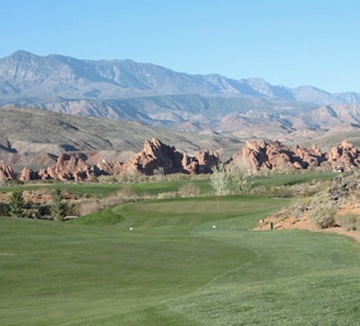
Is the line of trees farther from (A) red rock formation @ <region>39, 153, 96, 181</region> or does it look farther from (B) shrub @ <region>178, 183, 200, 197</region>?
(A) red rock formation @ <region>39, 153, 96, 181</region>

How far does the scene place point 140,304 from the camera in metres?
15.6

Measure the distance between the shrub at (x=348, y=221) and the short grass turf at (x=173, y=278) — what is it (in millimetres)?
1343

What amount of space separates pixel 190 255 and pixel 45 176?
10195 cm

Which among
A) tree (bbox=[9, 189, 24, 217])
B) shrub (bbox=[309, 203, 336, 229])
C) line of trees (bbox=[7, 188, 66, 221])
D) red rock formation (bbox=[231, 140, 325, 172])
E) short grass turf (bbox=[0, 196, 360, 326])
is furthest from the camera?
red rock formation (bbox=[231, 140, 325, 172])

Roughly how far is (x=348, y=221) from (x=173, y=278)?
1335 centimetres

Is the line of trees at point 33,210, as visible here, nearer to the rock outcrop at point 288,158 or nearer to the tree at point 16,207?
the tree at point 16,207

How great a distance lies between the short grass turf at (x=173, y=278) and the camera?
13031 mm

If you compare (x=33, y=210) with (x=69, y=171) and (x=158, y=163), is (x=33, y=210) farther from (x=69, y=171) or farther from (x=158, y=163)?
(x=69, y=171)

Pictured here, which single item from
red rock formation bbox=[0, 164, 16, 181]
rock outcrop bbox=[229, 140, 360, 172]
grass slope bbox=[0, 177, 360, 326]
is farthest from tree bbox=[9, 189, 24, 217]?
rock outcrop bbox=[229, 140, 360, 172]

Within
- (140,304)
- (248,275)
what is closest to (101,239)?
(248,275)

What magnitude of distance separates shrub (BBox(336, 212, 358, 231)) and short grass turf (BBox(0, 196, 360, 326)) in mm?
1343

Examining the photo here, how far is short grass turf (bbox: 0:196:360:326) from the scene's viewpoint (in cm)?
1303

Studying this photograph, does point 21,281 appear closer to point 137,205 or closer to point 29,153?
point 137,205

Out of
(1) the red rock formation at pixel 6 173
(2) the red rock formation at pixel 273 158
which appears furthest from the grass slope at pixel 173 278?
(2) the red rock formation at pixel 273 158
